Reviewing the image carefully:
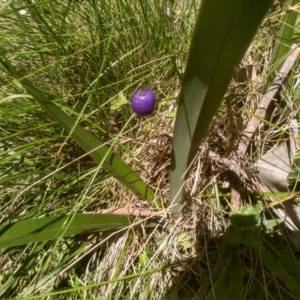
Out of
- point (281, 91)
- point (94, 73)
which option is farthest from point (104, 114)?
point (281, 91)

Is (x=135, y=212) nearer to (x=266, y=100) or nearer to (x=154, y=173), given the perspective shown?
(x=154, y=173)

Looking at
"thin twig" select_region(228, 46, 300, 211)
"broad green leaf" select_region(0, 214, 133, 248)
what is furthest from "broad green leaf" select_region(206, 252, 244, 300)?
"broad green leaf" select_region(0, 214, 133, 248)

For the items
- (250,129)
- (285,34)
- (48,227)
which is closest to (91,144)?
(48,227)

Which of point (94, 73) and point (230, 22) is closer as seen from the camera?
point (230, 22)

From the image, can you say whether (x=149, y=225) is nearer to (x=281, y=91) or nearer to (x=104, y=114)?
(x=104, y=114)

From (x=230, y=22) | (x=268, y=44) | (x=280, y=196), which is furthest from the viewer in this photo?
(x=268, y=44)

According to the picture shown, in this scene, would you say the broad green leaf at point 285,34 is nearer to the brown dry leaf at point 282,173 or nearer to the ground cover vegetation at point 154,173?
the ground cover vegetation at point 154,173
